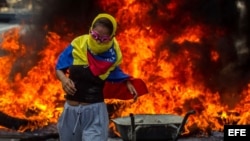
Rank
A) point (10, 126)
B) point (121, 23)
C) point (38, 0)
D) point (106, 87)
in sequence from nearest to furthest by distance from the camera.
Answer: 1. point (106, 87)
2. point (10, 126)
3. point (121, 23)
4. point (38, 0)

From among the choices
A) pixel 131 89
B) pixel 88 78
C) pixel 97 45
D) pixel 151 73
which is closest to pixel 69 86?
pixel 88 78

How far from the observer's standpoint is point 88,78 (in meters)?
5.25

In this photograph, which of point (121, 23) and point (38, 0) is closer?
point (121, 23)

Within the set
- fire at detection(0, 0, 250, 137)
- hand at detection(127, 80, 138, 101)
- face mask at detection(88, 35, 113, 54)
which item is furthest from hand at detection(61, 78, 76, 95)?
fire at detection(0, 0, 250, 137)

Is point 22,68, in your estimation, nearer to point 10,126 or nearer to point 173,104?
point 10,126

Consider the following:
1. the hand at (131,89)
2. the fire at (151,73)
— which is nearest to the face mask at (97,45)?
the hand at (131,89)

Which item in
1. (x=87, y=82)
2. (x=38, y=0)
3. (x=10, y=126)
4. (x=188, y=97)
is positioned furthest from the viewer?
(x=38, y=0)

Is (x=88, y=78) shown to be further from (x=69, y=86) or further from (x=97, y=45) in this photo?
(x=97, y=45)

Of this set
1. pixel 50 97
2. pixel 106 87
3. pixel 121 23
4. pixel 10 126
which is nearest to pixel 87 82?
pixel 106 87

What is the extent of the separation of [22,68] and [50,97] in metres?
1.55

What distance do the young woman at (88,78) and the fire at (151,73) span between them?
4.63 m

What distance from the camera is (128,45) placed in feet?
36.1

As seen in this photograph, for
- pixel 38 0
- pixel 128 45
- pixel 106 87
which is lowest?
pixel 106 87

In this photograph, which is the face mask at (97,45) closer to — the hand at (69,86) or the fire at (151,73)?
the hand at (69,86)
